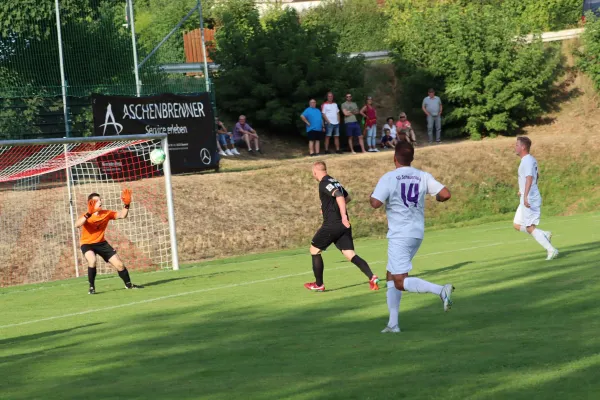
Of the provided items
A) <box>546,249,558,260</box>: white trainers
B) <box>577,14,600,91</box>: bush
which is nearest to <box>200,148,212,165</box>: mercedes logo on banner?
<box>546,249,558,260</box>: white trainers

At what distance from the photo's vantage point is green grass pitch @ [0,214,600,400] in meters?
7.81

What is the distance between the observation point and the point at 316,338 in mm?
10188

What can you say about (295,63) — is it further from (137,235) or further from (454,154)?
(137,235)

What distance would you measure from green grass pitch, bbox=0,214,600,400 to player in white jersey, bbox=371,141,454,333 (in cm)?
41

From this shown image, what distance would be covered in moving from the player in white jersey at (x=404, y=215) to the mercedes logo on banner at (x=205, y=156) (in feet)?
66.5

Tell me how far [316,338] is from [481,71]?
31.8 meters

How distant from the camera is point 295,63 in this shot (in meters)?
37.4

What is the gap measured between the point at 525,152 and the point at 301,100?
22.2 meters

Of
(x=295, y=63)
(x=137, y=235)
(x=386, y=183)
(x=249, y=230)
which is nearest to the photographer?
(x=386, y=183)

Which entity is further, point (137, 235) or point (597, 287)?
point (137, 235)

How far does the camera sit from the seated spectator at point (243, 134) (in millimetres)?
34250

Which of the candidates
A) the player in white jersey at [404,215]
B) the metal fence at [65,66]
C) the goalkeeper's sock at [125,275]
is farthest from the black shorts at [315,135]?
the player in white jersey at [404,215]

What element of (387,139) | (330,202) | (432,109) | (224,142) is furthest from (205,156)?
(330,202)

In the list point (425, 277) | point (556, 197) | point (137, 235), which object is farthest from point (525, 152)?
point (556, 197)
